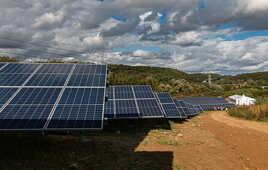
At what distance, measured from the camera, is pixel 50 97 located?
40.4ft

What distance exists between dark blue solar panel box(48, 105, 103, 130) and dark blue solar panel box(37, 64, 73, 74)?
20.5 feet

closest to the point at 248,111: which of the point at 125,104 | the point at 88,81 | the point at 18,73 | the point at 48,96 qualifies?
the point at 125,104

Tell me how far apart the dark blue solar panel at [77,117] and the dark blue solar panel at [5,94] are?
3.61 metres

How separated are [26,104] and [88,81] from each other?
16.3 ft

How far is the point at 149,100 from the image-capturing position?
24188 mm

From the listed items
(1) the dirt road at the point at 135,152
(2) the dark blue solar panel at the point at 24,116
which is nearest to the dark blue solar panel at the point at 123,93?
(1) the dirt road at the point at 135,152

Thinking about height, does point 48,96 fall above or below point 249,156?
above

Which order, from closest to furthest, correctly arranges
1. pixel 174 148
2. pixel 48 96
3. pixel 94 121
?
1. pixel 94 121
2. pixel 48 96
3. pixel 174 148

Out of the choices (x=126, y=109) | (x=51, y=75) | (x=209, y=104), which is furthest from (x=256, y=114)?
(x=51, y=75)

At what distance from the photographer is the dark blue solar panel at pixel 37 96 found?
1174 cm

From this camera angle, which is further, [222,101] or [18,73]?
[222,101]

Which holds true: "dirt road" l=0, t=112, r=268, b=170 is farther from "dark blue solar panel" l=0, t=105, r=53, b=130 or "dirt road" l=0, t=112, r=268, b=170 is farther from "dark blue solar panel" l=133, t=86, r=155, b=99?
"dark blue solar panel" l=133, t=86, r=155, b=99

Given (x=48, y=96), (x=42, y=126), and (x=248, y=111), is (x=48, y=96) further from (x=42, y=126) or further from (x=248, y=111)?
(x=248, y=111)

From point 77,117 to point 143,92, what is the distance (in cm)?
1665
